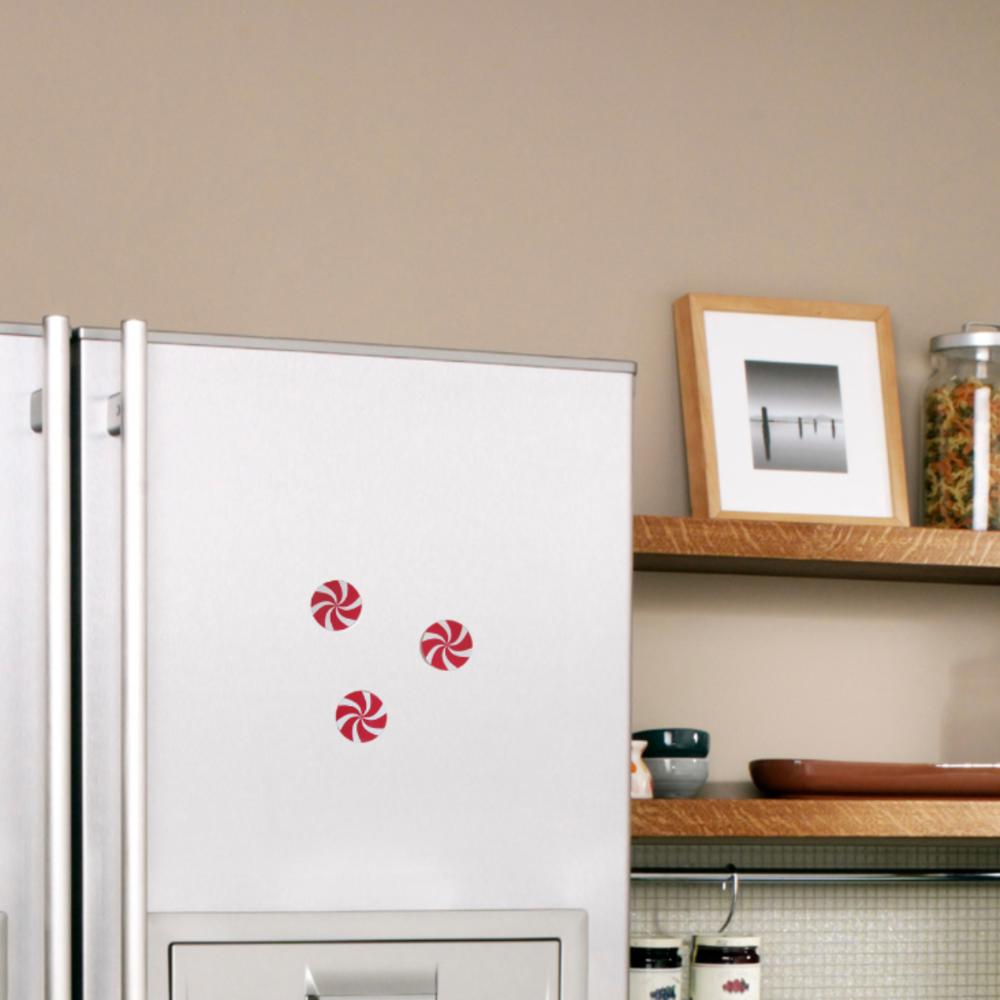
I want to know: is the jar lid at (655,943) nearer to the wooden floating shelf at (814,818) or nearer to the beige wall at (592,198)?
the wooden floating shelf at (814,818)

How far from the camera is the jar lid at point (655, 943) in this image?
7.70 ft

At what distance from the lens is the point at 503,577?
171cm

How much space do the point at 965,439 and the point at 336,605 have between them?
1.23m

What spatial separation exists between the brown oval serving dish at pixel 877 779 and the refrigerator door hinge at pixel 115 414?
1.19 meters

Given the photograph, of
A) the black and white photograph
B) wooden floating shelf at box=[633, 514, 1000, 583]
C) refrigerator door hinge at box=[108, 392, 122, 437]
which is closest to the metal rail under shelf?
wooden floating shelf at box=[633, 514, 1000, 583]

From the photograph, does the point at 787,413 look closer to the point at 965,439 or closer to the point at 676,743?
the point at 965,439

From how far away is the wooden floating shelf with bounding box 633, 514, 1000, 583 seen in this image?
90.7 inches

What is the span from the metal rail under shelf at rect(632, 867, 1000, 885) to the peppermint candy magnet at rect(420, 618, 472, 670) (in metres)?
0.89

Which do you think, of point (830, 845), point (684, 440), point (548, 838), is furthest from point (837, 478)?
point (548, 838)

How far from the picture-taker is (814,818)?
229cm

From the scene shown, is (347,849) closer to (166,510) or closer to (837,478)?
(166,510)

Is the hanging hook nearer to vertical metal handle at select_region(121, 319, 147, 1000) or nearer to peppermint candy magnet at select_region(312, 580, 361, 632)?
peppermint candy magnet at select_region(312, 580, 361, 632)

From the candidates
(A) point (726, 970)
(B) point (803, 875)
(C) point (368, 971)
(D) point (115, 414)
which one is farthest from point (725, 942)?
(D) point (115, 414)

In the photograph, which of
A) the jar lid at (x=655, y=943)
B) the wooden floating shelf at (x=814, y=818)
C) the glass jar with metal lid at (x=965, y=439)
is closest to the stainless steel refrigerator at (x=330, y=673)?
the wooden floating shelf at (x=814, y=818)
